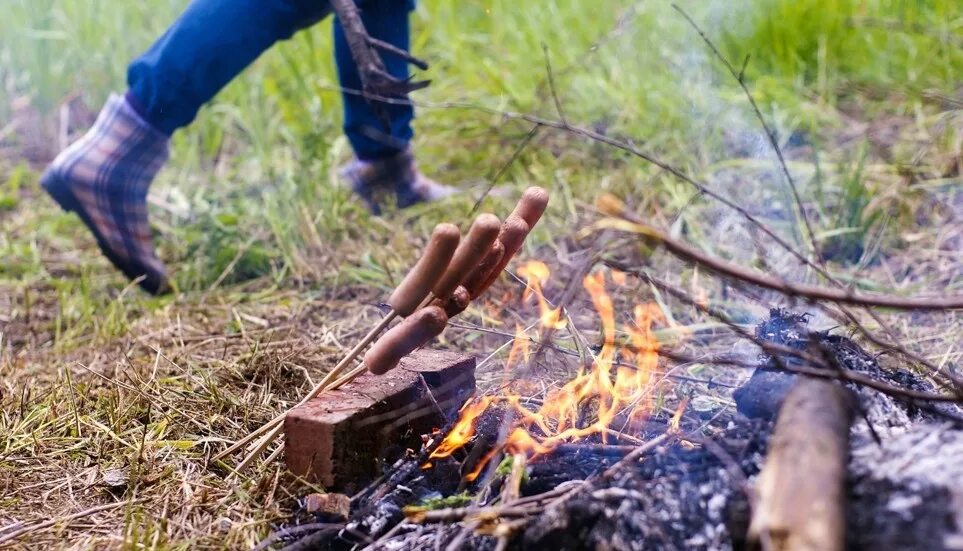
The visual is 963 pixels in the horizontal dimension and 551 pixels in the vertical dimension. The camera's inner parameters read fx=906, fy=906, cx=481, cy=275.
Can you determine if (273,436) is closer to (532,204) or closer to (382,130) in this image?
(532,204)

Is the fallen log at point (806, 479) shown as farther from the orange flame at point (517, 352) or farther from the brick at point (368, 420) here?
the orange flame at point (517, 352)

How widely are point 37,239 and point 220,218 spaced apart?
2.84 ft

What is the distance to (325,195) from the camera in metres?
3.40

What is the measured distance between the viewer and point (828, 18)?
14.1ft

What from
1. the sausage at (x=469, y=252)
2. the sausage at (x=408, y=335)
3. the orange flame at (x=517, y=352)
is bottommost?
the orange flame at (x=517, y=352)

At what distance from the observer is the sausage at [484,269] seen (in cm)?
159

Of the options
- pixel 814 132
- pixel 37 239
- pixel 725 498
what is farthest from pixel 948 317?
pixel 37 239

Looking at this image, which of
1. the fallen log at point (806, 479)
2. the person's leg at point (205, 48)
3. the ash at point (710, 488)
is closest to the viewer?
the fallen log at point (806, 479)

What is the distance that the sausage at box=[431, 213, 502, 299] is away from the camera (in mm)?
1432

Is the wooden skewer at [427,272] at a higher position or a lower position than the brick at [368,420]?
higher

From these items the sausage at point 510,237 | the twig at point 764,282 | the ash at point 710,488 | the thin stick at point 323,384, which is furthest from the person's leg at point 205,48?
the twig at point 764,282

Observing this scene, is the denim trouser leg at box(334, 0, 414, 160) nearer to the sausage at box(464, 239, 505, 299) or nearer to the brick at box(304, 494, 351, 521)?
the sausage at box(464, 239, 505, 299)

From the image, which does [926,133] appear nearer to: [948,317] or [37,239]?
[948,317]

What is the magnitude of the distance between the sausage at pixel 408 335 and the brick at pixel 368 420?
0.15 meters
